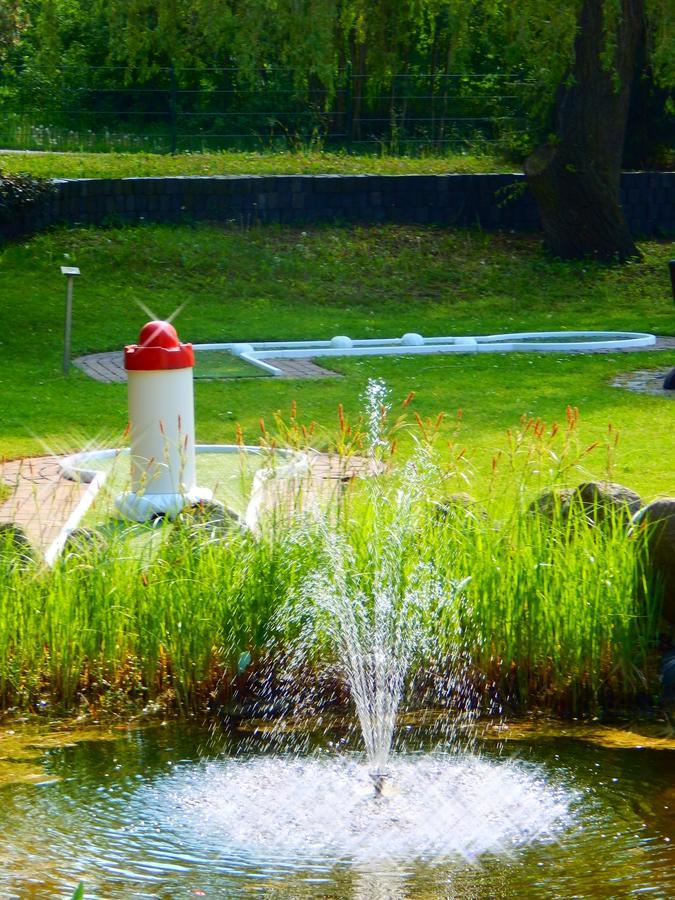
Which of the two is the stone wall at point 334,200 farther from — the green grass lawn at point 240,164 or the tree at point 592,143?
the tree at point 592,143

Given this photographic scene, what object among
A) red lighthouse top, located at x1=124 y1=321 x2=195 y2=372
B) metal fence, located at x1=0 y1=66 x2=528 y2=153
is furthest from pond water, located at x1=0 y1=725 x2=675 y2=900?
metal fence, located at x1=0 y1=66 x2=528 y2=153

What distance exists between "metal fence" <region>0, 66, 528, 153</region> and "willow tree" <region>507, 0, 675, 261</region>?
384 centimetres

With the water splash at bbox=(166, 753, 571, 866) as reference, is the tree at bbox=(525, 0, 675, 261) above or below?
above

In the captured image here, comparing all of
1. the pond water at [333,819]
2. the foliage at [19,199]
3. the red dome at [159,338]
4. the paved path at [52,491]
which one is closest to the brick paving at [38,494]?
the paved path at [52,491]

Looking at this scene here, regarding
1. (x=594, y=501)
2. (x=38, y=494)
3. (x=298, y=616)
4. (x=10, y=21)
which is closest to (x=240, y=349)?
(x=38, y=494)

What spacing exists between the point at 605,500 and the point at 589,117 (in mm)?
13965

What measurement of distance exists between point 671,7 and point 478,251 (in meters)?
4.06

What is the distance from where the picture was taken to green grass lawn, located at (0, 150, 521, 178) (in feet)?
67.6

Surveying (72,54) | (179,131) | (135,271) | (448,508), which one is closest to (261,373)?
(135,271)

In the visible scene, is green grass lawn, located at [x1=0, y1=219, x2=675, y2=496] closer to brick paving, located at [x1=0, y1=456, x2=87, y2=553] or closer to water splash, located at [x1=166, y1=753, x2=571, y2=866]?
brick paving, located at [x1=0, y1=456, x2=87, y2=553]

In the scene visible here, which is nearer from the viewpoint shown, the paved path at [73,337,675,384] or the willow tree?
the paved path at [73,337,675,384]

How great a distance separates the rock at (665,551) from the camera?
5.63 meters

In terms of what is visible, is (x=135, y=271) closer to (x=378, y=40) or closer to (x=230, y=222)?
(x=230, y=222)

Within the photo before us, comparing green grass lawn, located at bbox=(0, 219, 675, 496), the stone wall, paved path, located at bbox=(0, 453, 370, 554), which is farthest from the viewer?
the stone wall
